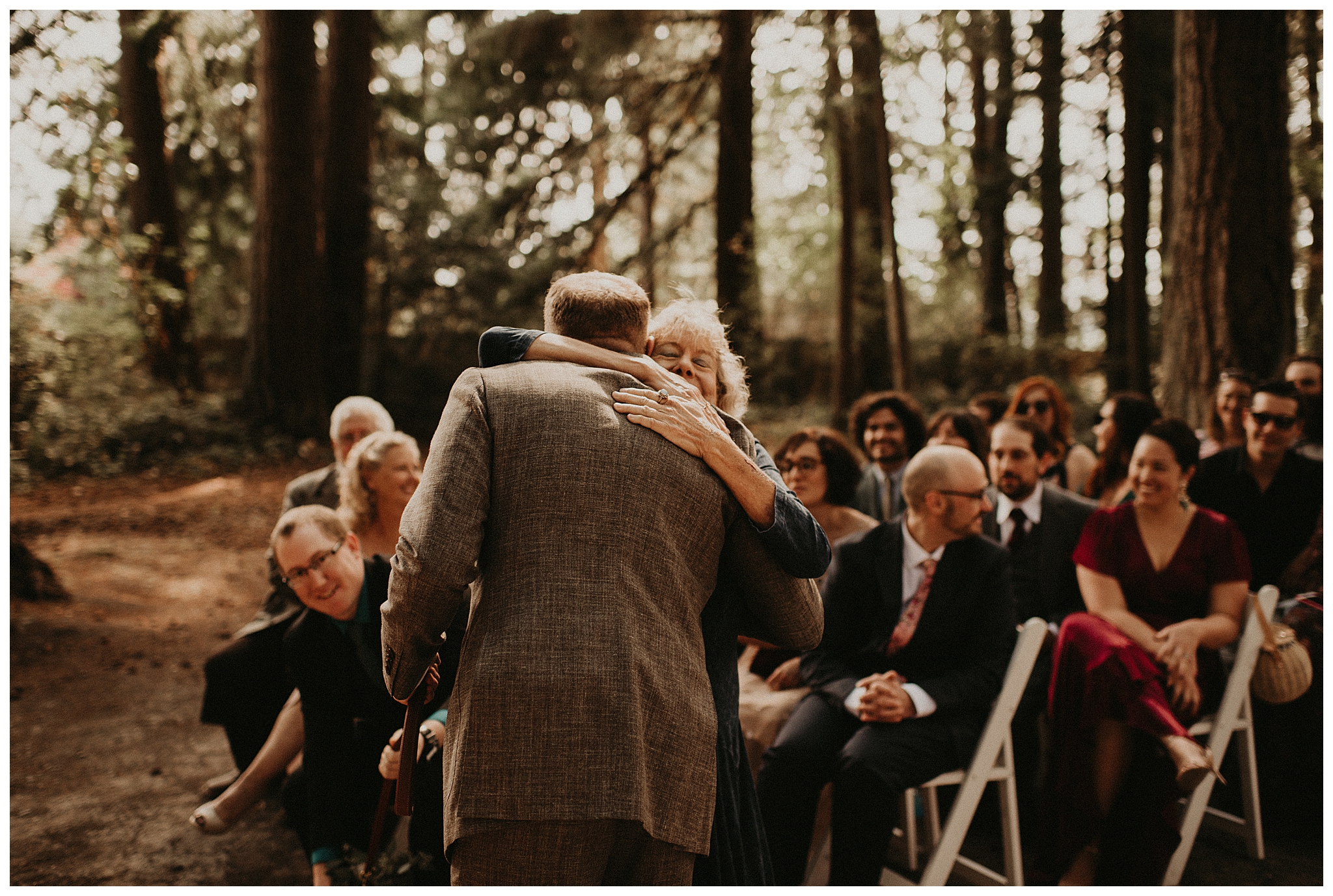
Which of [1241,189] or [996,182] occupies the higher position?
[996,182]

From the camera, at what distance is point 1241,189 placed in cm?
620

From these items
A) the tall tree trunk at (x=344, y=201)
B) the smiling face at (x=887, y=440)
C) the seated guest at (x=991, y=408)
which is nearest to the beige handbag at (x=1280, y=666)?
the smiling face at (x=887, y=440)

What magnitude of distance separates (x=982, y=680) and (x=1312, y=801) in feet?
6.08

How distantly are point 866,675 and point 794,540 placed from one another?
70.6 inches

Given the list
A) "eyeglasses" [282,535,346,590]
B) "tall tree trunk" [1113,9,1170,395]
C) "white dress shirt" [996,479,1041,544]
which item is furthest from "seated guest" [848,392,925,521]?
Result: "tall tree trunk" [1113,9,1170,395]

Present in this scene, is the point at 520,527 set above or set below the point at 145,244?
below

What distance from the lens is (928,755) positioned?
3186 millimetres

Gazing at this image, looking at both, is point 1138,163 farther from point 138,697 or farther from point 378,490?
point 138,697

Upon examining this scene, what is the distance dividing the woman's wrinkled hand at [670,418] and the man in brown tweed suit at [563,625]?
0.07ft

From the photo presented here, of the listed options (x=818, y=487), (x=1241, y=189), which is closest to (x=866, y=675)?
(x=818, y=487)

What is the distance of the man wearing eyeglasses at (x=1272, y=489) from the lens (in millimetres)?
4480

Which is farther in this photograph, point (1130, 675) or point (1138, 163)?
point (1138, 163)

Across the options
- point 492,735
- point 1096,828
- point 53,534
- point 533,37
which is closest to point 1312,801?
point 1096,828

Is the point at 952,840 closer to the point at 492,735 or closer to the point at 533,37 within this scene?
the point at 492,735
